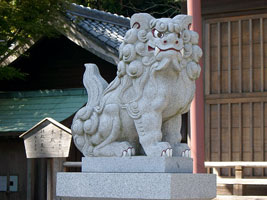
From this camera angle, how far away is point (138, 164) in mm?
6012

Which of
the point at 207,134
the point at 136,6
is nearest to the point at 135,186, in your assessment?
the point at 207,134

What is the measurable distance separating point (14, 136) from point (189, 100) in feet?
20.5

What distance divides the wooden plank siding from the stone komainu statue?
474 centimetres

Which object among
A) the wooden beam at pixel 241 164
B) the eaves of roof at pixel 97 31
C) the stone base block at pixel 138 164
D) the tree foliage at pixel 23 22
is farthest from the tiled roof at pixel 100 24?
the stone base block at pixel 138 164

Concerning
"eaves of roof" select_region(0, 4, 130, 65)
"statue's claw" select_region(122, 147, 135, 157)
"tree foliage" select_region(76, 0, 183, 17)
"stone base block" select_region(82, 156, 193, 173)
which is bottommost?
"stone base block" select_region(82, 156, 193, 173)

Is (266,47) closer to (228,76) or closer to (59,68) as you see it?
(228,76)

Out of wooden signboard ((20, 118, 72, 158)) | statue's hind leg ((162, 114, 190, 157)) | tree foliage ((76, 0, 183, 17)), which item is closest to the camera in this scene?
statue's hind leg ((162, 114, 190, 157))

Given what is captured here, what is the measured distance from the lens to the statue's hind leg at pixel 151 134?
5957 mm

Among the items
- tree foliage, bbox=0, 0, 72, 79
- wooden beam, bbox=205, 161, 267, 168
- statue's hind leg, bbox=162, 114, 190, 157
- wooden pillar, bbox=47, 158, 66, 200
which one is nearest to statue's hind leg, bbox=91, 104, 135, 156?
statue's hind leg, bbox=162, 114, 190, 157

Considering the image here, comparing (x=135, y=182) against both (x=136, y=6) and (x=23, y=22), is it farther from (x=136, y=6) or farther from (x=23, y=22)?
(x=136, y=6)

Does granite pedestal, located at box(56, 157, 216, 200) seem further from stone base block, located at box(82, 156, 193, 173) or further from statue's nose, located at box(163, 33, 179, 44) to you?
statue's nose, located at box(163, 33, 179, 44)

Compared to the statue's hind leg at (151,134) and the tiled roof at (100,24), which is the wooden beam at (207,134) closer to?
the tiled roof at (100,24)

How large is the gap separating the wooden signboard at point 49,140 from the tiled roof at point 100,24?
329 cm

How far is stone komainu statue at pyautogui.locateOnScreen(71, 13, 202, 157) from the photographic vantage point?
5.98 m
